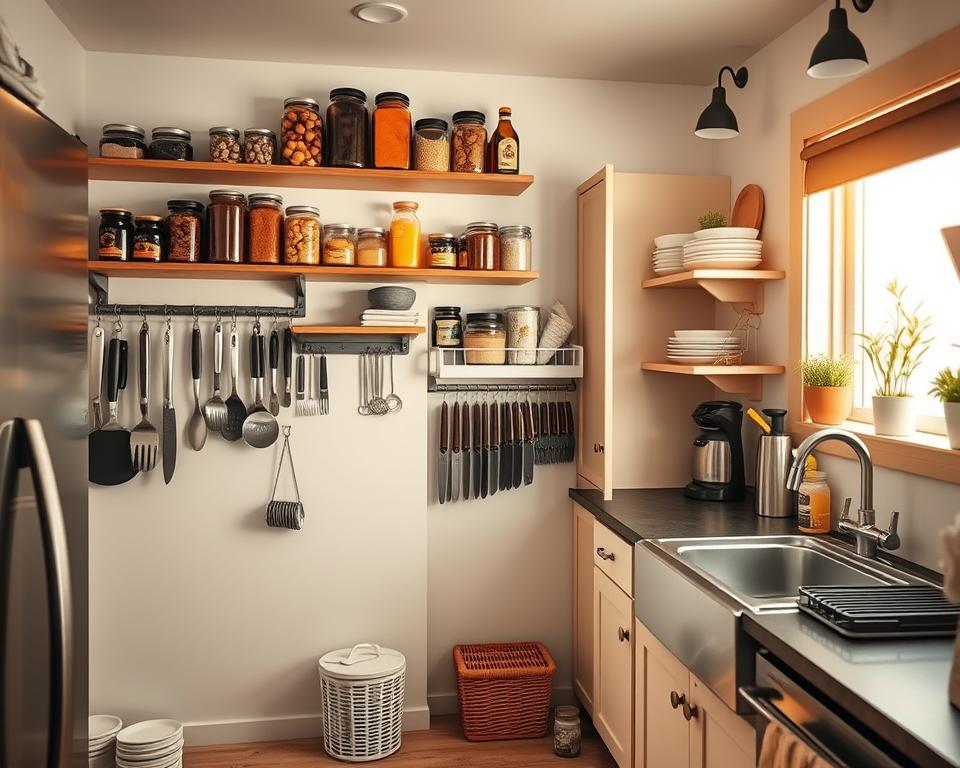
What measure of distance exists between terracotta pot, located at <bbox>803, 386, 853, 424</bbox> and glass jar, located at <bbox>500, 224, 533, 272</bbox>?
1.09m

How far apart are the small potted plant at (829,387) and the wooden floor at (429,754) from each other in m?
1.40

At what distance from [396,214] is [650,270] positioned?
97 centimetres

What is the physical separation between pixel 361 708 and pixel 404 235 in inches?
64.7

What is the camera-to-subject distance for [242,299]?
314 centimetres

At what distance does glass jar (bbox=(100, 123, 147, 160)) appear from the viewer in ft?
9.49

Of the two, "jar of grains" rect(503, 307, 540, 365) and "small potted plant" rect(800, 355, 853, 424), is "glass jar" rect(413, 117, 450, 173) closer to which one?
"jar of grains" rect(503, 307, 540, 365)

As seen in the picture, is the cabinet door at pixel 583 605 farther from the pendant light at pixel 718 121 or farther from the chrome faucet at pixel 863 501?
the pendant light at pixel 718 121

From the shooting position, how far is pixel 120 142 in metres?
2.90

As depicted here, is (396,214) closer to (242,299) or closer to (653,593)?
(242,299)

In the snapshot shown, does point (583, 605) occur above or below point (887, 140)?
below

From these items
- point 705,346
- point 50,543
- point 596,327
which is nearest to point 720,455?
point 705,346

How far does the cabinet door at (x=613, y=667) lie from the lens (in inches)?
102

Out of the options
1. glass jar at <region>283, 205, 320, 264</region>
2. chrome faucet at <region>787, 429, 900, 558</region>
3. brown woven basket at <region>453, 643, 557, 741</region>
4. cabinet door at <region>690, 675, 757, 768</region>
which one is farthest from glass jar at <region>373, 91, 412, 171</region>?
cabinet door at <region>690, 675, 757, 768</region>

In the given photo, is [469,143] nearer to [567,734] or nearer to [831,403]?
[831,403]
